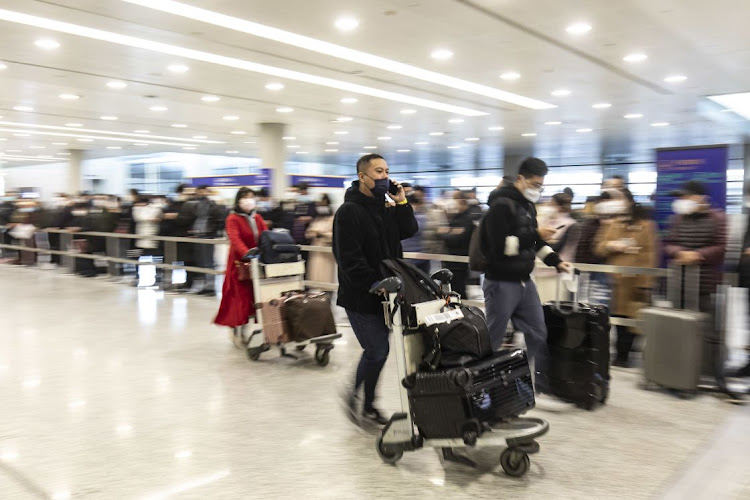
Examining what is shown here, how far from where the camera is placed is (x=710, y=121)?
52.0 feet

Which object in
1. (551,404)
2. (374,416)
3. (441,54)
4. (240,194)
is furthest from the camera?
(441,54)

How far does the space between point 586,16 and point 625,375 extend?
4290 mm

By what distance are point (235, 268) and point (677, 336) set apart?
3.88 metres

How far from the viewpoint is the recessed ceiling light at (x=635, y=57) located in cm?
894

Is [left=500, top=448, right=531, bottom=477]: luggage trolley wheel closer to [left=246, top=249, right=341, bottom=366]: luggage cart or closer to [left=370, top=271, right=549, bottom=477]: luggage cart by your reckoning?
[left=370, top=271, right=549, bottom=477]: luggage cart

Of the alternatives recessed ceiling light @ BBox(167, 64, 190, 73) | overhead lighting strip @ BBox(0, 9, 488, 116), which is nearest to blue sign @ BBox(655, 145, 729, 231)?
overhead lighting strip @ BBox(0, 9, 488, 116)

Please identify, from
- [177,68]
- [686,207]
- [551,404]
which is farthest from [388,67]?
[551,404]

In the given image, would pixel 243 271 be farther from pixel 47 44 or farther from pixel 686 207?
pixel 47 44

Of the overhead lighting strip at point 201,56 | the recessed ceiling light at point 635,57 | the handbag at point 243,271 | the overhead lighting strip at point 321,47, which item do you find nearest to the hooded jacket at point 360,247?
the handbag at point 243,271

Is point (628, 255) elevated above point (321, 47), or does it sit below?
below

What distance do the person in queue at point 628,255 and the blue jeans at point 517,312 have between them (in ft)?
5.20

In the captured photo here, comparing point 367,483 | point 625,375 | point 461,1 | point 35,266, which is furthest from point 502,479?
point 35,266

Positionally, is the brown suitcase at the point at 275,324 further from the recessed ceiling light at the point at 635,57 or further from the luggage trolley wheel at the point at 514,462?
the recessed ceiling light at the point at 635,57

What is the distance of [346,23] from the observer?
749cm
